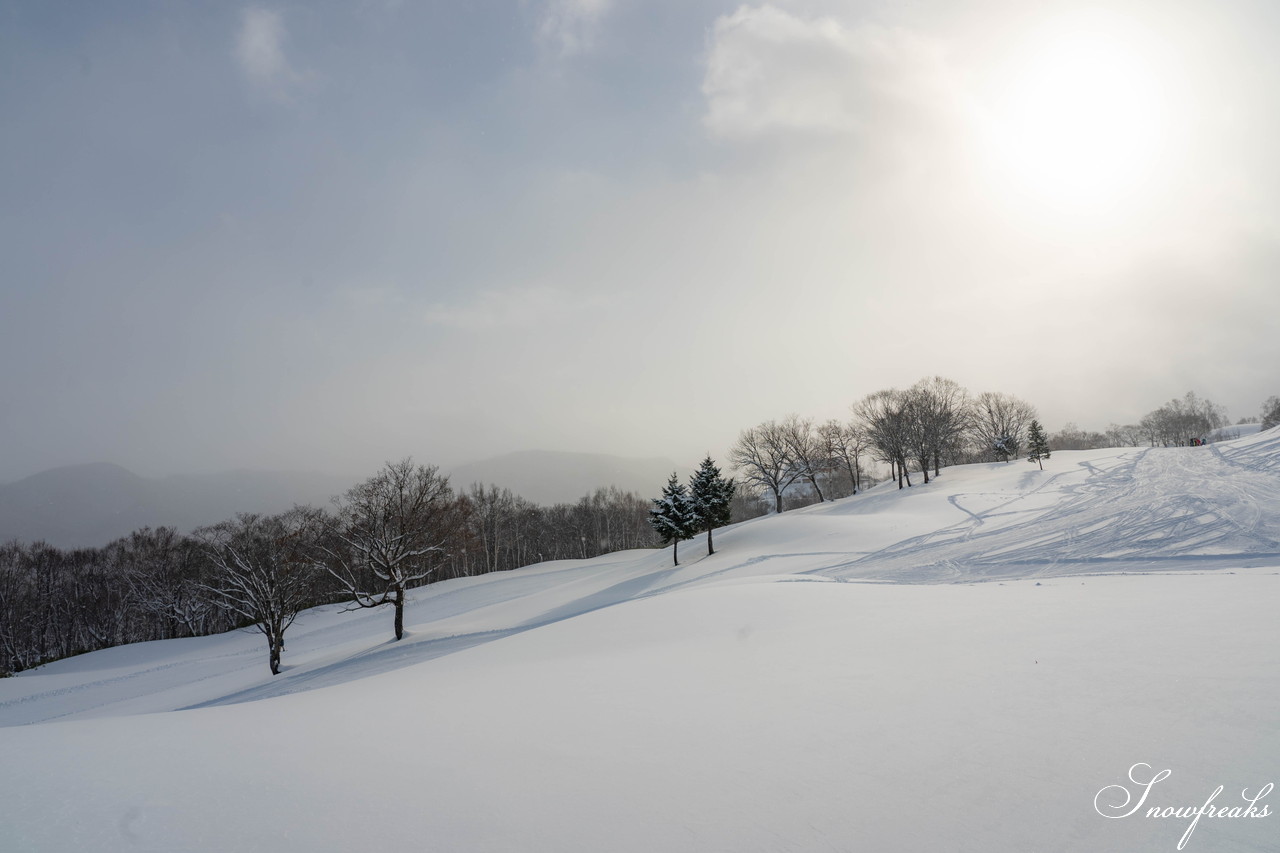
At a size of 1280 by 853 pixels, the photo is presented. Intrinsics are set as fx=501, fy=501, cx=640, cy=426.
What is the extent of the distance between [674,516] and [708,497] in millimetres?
3044

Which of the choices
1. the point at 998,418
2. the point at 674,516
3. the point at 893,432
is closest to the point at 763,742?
the point at 674,516

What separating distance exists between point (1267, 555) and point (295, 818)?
20.3 meters

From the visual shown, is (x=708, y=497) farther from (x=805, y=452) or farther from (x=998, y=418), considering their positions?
(x=998, y=418)

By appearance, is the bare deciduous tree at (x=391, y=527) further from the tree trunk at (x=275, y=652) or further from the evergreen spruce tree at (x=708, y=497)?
the evergreen spruce tree at (x=708, y=497)

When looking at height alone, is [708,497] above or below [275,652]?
above

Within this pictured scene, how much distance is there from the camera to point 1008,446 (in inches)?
2660

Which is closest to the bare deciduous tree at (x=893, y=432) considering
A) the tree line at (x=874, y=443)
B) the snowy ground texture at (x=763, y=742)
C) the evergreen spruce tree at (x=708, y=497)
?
the tree line at (x=874, y=443)

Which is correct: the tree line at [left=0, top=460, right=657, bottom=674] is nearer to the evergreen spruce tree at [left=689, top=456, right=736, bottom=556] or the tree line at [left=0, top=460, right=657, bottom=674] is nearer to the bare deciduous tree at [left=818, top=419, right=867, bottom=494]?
the evergreen spruce tree at [left=689, top=456, right=736, bottom=556]

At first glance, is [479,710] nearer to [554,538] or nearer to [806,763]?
[806,763]

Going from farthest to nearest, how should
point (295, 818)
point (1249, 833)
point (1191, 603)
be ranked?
1. point (1191, 603)
2. point (295, 818)
3. point (1249, 833)

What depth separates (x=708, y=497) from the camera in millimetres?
38812

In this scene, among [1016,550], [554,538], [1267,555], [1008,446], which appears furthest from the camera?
[554,538]

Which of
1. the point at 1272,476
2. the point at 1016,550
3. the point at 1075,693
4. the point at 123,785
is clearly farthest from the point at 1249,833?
the point at 1272,476

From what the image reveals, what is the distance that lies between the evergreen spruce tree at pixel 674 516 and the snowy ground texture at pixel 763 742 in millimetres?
26251
